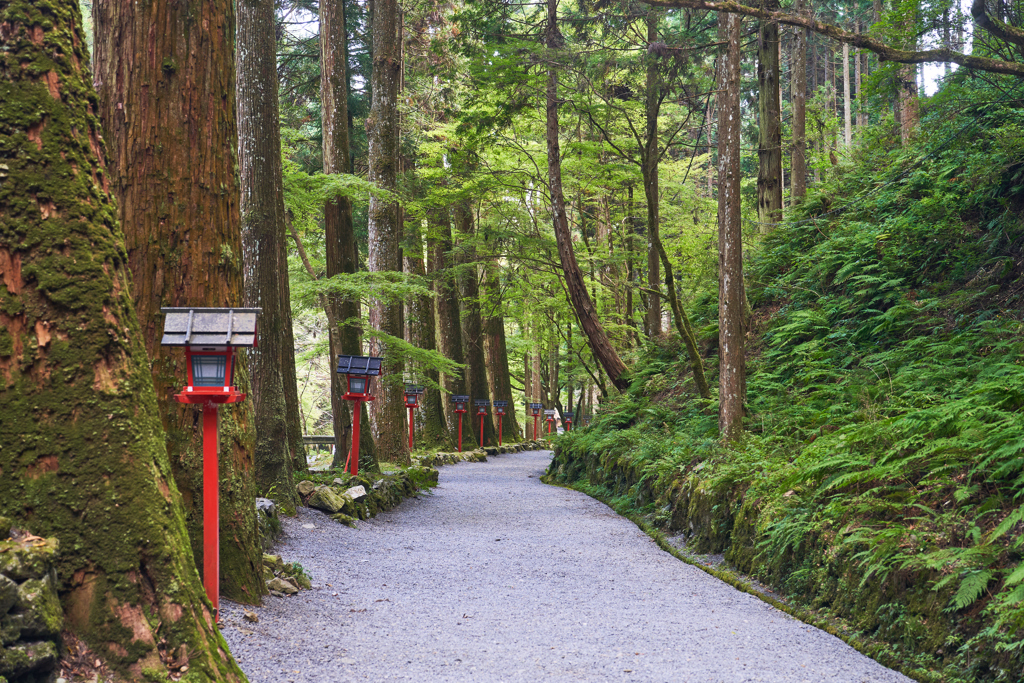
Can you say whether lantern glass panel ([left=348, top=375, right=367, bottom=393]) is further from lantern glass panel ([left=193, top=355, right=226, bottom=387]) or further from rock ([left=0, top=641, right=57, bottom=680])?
rock ([left=0, top=641, right=57, bottom=680])

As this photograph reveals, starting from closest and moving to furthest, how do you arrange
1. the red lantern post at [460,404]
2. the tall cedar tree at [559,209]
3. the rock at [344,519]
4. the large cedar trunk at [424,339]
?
the rock at [344,519] < the tall cedar tree at [559,209] < the large cedar trunk at [424,339] < the red lantern post at [460,404]

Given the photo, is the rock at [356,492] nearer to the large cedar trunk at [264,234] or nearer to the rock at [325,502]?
the rock at [325,502]

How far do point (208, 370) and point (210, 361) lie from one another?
5cm

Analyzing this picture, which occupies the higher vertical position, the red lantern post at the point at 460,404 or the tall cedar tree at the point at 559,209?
the tall cedar tree at the point at 559,209

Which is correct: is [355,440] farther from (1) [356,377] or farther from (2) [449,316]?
(2) [449,316]

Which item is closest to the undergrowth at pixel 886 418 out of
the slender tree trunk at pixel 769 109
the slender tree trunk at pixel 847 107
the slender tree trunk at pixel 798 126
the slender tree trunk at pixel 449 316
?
the slender tree trunk at pixel 769 109

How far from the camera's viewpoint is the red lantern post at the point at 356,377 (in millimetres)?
9945

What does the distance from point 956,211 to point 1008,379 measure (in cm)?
502

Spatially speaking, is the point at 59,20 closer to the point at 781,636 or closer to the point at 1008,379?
the point at 781,636

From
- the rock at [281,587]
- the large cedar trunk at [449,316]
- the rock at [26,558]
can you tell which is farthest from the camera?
the large cedar trunk at [449,316]

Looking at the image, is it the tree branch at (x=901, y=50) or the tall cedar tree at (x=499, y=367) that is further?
the tall cedar tree at (x=499, y=367)

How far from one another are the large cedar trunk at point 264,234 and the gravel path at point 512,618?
0.75 meters

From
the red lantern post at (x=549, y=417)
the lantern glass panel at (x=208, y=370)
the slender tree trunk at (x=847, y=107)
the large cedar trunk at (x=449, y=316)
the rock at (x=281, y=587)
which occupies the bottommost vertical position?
the red lantern post at (x=549, y=417)

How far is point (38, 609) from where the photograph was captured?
2303mm
